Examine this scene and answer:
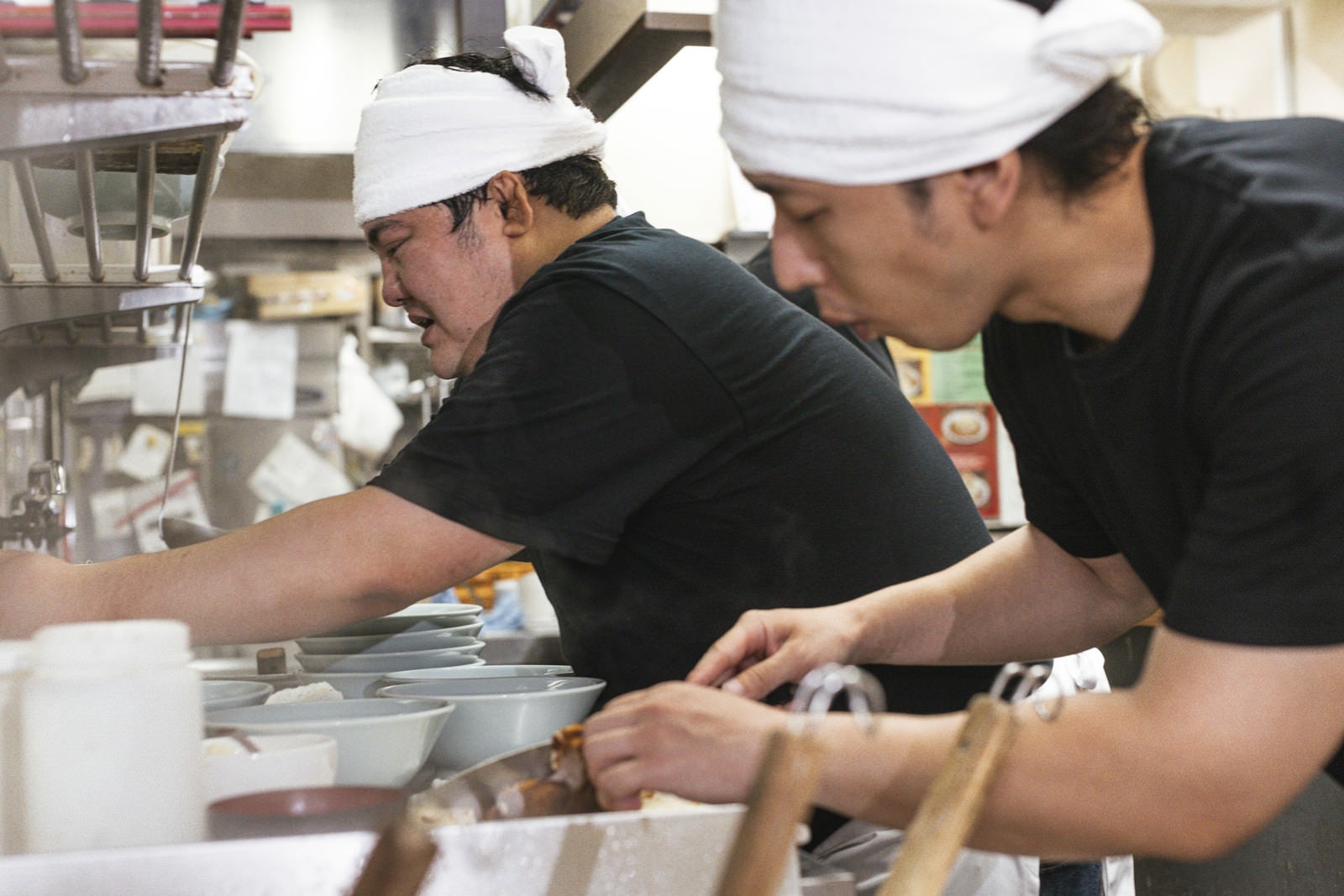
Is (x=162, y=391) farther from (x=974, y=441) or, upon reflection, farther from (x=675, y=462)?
(x=974, y=441)

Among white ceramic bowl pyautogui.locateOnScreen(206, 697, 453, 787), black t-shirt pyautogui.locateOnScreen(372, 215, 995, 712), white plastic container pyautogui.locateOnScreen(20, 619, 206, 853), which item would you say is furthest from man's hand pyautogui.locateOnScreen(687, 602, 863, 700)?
white plastic container pyautogui.locateOnScreen(20, 619, 206, 853)

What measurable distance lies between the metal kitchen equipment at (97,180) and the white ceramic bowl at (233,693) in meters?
0.39

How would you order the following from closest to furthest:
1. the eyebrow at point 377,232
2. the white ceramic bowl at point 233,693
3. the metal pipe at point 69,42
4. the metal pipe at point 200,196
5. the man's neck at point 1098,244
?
the metal pipe at point 69,42, the man's neck at point 1098,244, the white ceramic bowl at point 233,693, the metal pipe at point 200,196, the eyebrow at point 377,232

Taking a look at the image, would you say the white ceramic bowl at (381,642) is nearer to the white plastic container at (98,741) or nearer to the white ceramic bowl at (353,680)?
the white ceramic bowl at (353,680)

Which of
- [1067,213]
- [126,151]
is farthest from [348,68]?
[1067,213]

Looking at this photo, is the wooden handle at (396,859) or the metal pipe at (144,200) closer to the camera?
the wooden handle at (396,859)

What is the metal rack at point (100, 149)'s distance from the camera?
0.74 meters

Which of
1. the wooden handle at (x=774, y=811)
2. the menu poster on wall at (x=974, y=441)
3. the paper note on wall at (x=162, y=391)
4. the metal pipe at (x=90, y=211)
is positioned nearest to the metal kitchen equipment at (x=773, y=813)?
the wooden handle at (x=774, y=811)

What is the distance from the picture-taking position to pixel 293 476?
2311 mm

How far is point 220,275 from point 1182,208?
1608 mm

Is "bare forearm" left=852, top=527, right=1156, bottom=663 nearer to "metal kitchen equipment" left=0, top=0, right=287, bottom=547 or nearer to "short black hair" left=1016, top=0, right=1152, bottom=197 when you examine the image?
"short black hair" left=1016, top=0, right=1152, bottom=197

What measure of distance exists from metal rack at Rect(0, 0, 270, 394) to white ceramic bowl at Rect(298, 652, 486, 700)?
1.39ft

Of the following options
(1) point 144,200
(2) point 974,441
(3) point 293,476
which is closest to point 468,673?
(1) point 144,200

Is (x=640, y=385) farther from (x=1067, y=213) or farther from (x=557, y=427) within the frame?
(x=1067, y=213)
